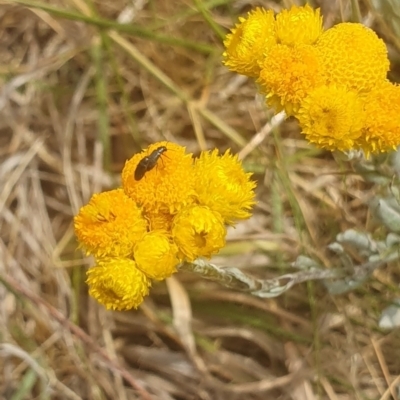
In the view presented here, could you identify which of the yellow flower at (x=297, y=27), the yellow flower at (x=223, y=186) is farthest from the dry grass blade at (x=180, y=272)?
the yellow flower at (x=223, y=186)

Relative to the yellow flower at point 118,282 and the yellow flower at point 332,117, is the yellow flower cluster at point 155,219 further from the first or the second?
the yellow flower at point 332,117

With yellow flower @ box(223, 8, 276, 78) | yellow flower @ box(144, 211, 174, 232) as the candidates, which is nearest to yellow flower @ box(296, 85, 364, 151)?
yellow flower @ box(223, 8, 276, 78)

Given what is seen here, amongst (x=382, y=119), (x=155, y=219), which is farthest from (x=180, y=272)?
(x=382, y=119)

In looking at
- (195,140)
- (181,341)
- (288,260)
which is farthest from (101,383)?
(195,140)

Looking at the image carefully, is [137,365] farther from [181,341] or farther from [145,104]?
[145,104]

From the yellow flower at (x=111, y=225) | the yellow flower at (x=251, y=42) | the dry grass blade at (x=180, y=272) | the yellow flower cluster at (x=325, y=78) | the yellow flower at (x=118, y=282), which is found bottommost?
the dry grass blade at (x=180, y=272)

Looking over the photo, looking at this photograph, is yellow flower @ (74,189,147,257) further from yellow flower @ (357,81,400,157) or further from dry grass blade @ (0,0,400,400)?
dry grass blade @ (0,0,400,400)
